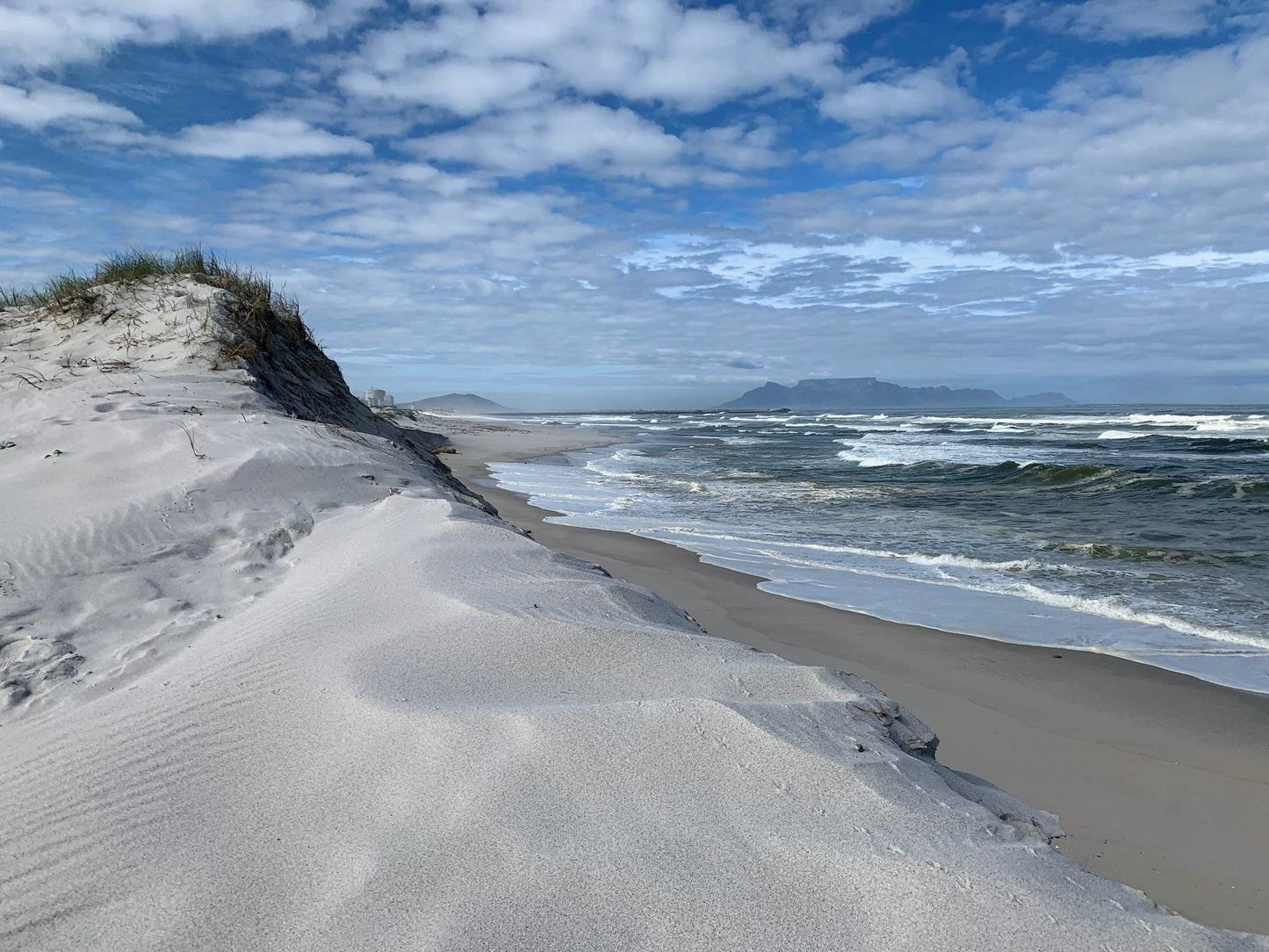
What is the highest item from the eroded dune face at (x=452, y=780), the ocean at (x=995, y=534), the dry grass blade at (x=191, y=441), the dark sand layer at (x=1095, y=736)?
the dry grass blade at (x=191, y=441)

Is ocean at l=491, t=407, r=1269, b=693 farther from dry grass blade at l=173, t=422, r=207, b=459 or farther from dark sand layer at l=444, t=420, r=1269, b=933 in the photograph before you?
dry grass blade at l=173, t=422, r=207, b=459

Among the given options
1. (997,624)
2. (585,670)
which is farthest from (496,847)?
(997,624)

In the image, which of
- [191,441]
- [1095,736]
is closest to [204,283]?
[191,441]

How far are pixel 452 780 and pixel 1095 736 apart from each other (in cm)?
364

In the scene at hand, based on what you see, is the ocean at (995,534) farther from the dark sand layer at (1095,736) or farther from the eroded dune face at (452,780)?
the eroded dune face at (452,780)

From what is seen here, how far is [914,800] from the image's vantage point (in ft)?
6.44

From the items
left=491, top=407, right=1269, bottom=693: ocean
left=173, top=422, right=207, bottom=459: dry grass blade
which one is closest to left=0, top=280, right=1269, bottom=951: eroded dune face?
left=173, top=422, right=207, bottom=459: dry grass blade

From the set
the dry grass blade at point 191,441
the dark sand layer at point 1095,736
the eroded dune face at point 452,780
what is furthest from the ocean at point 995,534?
the dry grass blade at point 191,441

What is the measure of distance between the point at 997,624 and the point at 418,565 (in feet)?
15.1

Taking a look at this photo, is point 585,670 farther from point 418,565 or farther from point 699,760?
point 418,565

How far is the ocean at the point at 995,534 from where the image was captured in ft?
19.0

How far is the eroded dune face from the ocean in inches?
144

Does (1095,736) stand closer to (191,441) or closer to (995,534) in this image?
(191,441)

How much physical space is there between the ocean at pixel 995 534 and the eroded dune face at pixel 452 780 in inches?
144
